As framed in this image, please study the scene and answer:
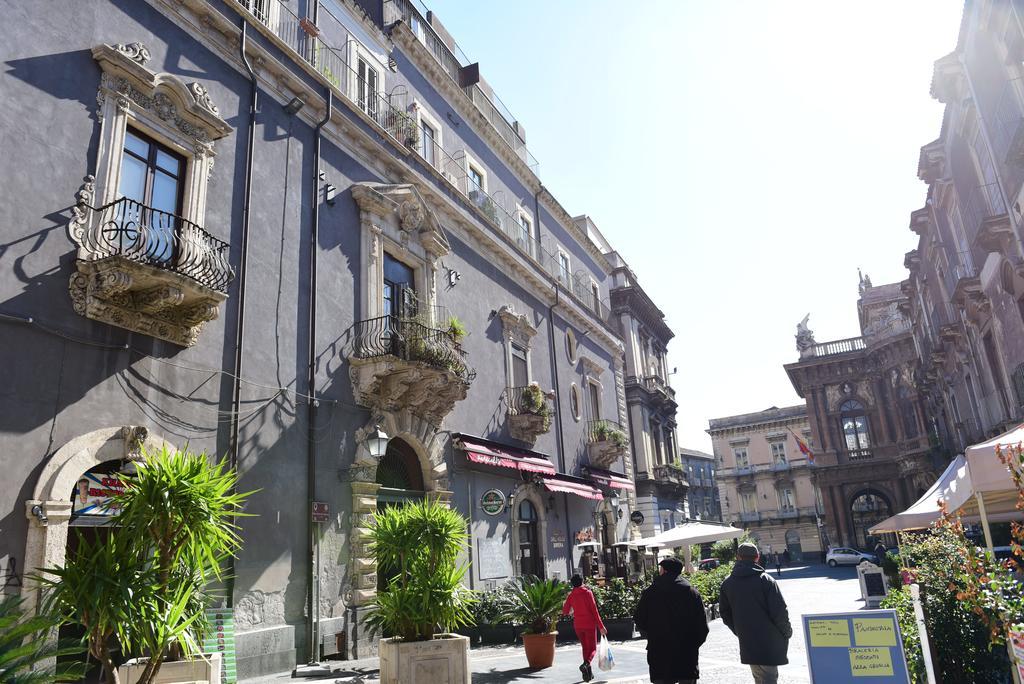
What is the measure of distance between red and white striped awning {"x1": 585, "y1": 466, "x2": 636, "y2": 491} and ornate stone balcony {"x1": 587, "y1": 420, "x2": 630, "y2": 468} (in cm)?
44

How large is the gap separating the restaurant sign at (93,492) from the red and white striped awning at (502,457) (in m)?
8.38

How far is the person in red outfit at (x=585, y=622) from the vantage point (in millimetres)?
10036

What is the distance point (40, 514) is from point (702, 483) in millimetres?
72324

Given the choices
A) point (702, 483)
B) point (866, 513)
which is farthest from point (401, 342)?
point (702, 483)

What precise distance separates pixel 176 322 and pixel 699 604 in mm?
7715

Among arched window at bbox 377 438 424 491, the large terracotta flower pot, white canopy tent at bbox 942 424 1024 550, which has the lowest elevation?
the large terracotta flower pot

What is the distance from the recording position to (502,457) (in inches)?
698

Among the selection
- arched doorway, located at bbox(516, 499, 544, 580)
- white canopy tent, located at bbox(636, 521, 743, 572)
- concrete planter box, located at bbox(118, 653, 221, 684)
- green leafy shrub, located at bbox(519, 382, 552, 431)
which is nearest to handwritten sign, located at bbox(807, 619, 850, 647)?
concrete planter box, located at bbox(118, 653, 221, 684)

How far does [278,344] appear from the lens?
12.0 meters

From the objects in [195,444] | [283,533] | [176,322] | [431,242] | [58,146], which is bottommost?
[283,533]

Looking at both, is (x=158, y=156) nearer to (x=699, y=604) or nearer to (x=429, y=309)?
(x=429, y=309)

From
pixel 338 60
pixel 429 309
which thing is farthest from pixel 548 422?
pixel 338 60

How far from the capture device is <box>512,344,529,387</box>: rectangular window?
20719 mm

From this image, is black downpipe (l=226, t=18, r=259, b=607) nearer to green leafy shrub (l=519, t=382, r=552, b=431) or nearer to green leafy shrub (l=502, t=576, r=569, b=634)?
green leafy shrub (l=502, t=576, r=569, b=634)
